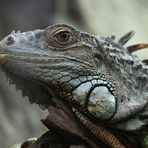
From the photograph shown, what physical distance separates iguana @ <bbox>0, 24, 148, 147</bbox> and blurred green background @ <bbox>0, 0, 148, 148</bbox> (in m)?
8.09

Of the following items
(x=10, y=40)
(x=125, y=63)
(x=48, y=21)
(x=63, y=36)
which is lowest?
(x=125, y=63)

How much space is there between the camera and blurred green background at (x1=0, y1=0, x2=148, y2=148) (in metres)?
13.3

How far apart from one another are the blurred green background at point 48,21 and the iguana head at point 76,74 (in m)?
8.09

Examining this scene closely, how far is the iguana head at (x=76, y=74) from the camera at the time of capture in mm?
4754

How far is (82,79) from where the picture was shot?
484 centimetres

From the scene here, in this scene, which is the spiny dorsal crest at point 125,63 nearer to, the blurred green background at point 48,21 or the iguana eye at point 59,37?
the iguana eye at point 59,37

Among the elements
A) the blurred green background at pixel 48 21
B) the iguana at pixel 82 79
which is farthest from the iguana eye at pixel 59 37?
the blurred green background at pixel 48 21

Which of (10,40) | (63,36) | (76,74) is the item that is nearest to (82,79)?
(76,74)

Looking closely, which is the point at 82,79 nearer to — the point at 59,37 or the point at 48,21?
the point at 59,37

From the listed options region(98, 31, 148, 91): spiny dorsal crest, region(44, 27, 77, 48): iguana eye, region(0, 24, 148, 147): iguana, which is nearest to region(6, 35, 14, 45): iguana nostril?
region(0, 24, 148, 147): iguana

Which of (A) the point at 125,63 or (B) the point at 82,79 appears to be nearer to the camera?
(B) the point at 82,79

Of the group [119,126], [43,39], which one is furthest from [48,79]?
[119,126]

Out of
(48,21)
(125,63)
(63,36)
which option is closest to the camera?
(63,36)

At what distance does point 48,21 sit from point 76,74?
9.84 meters
